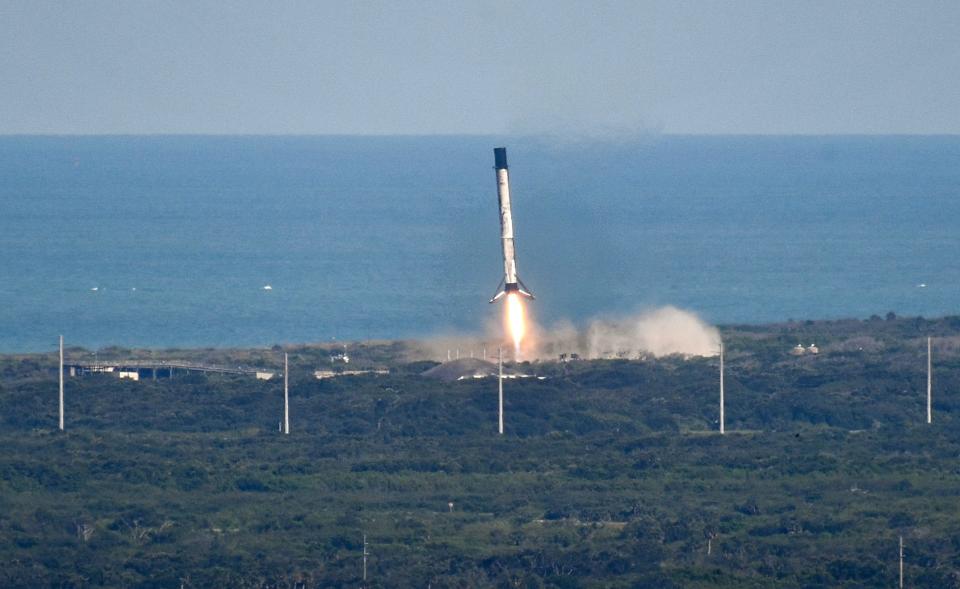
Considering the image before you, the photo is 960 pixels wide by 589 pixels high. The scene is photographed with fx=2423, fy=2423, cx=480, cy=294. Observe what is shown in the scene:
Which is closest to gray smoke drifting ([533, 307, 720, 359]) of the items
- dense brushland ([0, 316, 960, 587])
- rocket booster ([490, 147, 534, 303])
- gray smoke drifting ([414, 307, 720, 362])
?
gray smoke drifting ([414, 307, 720, 362])

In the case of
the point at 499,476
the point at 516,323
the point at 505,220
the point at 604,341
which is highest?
the point at 505,220

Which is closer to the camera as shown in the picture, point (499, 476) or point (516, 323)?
point (499, 476)

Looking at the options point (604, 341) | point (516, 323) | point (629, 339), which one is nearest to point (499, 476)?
point (516, 323)

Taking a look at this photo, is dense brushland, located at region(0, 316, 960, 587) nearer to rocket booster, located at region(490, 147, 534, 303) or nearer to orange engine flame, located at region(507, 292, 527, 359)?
orange engine flame, located at region(507, 292, 527, 359)

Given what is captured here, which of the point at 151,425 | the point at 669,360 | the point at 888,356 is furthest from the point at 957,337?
the point at 151,425

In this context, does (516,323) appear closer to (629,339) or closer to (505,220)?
(629,339)

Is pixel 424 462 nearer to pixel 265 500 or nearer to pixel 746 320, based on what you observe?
pixel 265 500
